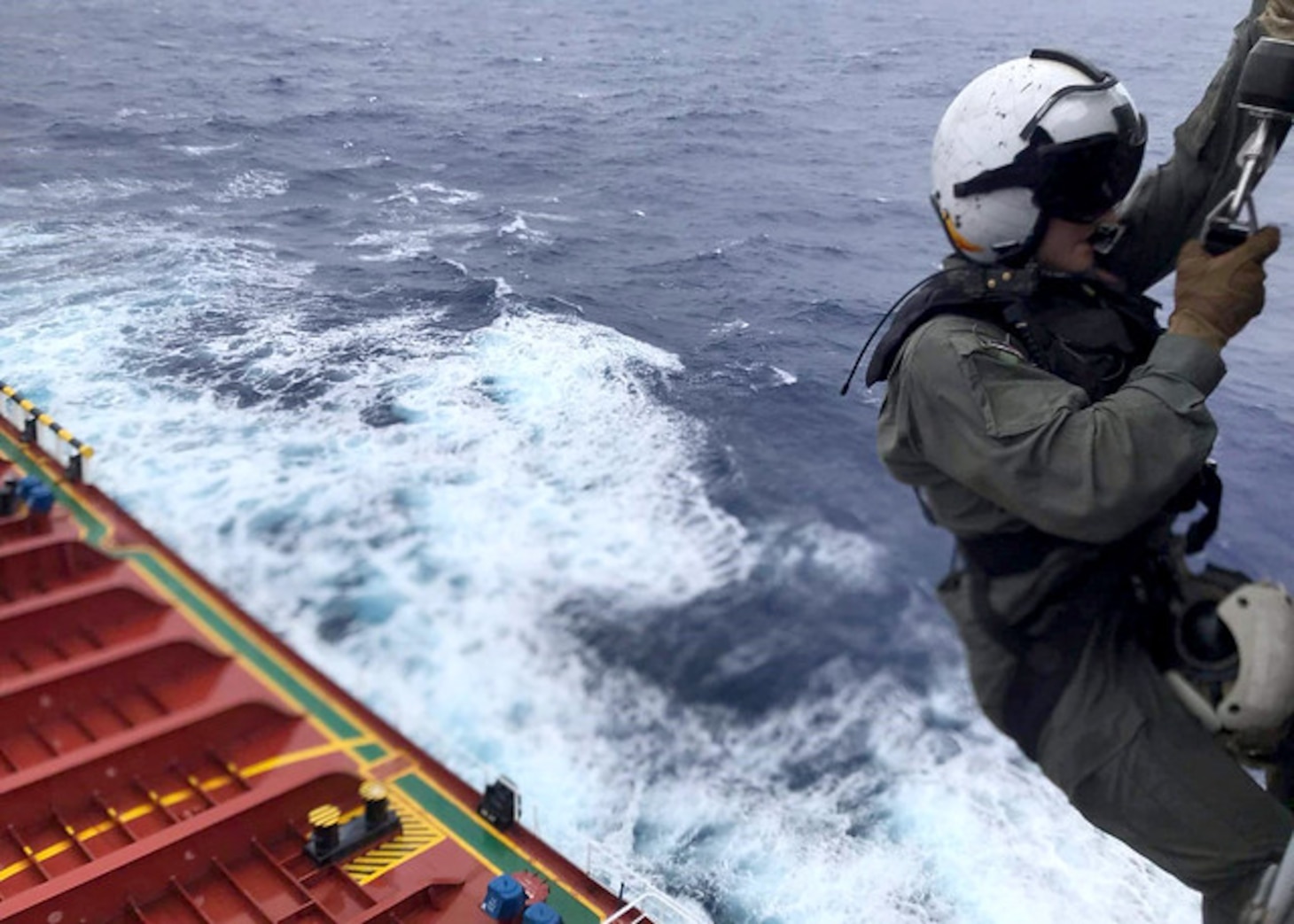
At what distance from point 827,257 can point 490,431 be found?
15.5 metres

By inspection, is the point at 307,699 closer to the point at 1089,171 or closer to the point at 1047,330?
the point at 1047,330

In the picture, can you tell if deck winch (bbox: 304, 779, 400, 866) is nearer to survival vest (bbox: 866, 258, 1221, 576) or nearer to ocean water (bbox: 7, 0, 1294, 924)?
ocean water (bbox: 7, 0, 1294, 924)

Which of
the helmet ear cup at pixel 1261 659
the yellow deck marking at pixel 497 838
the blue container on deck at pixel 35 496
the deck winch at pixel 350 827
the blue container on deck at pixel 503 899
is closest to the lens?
the helmet ear cup at pixel 1261 659

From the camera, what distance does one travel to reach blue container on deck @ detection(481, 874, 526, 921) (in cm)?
930

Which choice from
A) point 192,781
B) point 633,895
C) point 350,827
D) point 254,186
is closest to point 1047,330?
point 350,827

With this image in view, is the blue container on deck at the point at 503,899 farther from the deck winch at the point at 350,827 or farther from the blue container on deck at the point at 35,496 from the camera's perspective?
the blue container on deck at the point at 35,496

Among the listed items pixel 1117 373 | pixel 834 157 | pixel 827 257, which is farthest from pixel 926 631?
pixel 834 157

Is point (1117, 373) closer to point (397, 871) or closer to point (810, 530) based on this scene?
point (397, 871)

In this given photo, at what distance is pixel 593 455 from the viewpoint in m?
20.8

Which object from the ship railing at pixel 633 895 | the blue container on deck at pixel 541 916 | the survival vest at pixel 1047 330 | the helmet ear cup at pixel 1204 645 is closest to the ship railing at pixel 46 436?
the ship railing at pixel 633 895

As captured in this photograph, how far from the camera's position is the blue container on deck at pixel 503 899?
9297 millimetres

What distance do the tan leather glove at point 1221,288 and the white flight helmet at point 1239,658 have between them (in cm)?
74

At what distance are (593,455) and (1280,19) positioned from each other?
1775 cm

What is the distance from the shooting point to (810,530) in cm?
1845
